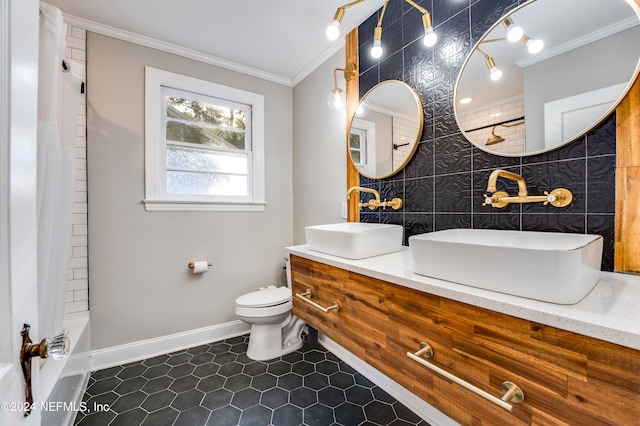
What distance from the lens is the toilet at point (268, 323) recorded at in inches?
76.3

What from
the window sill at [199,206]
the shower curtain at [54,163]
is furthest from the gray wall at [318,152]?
the shower curtain at [54,163]

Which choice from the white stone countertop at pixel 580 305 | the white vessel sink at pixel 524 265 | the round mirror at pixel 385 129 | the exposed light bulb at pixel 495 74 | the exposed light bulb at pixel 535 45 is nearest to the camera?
the white stone countertop at pixel 580 305

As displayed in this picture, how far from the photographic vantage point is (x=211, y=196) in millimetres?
2322

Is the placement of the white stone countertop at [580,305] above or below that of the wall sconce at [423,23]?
below

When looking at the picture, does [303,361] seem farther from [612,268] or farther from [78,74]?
[78,74]

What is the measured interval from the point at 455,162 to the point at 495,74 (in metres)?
0.40

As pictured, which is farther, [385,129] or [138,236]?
[138,236]

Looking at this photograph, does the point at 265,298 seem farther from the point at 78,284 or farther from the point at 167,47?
the point at 167,47

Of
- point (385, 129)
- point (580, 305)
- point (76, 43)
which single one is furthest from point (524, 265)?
point (76, 43)

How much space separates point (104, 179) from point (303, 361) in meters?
1.94

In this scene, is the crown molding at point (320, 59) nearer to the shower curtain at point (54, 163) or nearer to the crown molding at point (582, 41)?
the crown molding at point (582, 41)

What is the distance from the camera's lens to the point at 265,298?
2.04m

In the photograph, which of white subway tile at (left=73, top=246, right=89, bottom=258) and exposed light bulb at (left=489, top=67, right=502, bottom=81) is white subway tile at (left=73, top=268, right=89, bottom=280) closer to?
white subway tile at (left=73, top=246, right=89, bottom=258)

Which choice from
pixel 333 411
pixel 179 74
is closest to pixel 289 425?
pixel 333 411
